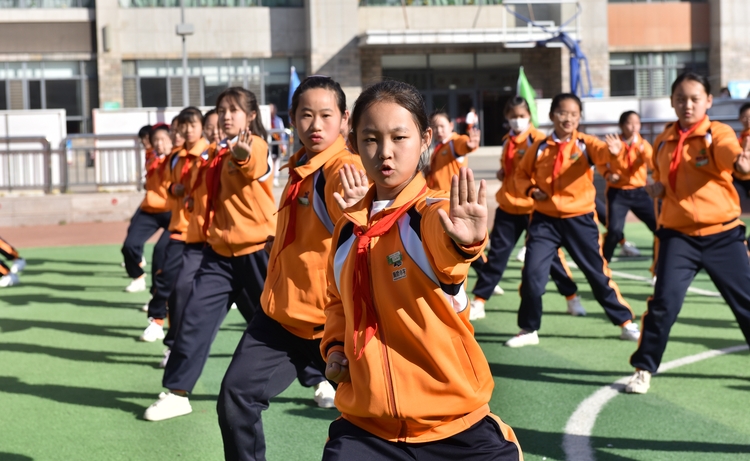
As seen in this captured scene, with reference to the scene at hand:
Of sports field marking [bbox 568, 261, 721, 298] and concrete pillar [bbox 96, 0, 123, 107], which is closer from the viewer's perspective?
sports field marking [bbox 568, 261, 721, 298]

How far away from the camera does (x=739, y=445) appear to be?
4988 mm

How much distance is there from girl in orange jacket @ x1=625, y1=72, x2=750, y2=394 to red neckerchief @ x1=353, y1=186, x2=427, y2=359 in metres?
3.49

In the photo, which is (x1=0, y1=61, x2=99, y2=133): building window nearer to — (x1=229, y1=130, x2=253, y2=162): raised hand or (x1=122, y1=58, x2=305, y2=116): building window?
(x1=122, y1=58, x2=305, y2=116): building window

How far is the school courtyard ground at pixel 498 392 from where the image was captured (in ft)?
17.0

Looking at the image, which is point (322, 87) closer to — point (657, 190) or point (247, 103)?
point (247, 103)

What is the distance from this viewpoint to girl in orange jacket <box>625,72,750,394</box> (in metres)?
5.94

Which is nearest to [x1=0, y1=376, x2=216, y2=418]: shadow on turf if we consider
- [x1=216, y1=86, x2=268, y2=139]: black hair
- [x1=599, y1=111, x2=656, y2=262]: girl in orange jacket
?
[x1=216, y1=86, x2=268, y2=139]: black hair

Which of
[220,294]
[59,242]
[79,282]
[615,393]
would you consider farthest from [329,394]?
[59,242]

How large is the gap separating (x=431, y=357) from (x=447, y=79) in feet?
116

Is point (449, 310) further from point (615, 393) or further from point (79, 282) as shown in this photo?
point (79, 282)

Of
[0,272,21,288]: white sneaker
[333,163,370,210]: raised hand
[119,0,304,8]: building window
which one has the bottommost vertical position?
[0,272,21,288]: white sneaker

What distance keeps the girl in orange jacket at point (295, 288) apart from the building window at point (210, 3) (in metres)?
33.5

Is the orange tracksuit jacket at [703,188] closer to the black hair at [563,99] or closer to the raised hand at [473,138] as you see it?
the black hair at [563,99]

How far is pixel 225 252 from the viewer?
216 inches
